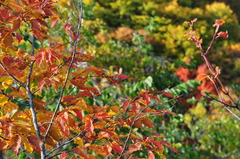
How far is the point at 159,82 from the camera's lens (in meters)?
4.93

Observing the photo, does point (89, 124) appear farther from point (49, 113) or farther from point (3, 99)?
point (3, 99)

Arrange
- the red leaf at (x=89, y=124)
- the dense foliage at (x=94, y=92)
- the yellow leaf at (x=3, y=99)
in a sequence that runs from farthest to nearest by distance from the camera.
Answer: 1. the yellow leaf at (x=3, y=99)
2. the dense foliage at (x=94, y=92)
3. the red leaf at (x=89, y=124)

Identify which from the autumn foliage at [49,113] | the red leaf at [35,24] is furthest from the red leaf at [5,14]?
the red leaf at [35,24]

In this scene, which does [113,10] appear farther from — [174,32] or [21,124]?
[21,124]

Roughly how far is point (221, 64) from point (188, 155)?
1326 centimetres

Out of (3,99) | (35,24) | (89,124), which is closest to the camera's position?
(89,124)

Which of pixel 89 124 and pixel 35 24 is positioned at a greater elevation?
pixel 35 24

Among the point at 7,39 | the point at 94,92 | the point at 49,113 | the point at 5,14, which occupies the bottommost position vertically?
the point at 49,113

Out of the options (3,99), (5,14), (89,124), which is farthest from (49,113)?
(5,14)

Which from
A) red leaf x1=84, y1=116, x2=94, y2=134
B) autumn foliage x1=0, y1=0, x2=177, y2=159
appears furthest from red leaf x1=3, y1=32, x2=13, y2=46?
red leaf x1=84, y1=116, x2=94, y2=134

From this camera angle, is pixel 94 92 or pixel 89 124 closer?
pixel 89 124

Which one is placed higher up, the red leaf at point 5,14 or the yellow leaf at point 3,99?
the red leaf at point 5,14

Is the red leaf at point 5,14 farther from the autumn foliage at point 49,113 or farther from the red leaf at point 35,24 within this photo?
the red leaf at point 35,24

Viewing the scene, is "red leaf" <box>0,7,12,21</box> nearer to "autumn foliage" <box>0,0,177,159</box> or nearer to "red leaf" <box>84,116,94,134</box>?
"autumn foliage" <box>0,0,177,159</box>
